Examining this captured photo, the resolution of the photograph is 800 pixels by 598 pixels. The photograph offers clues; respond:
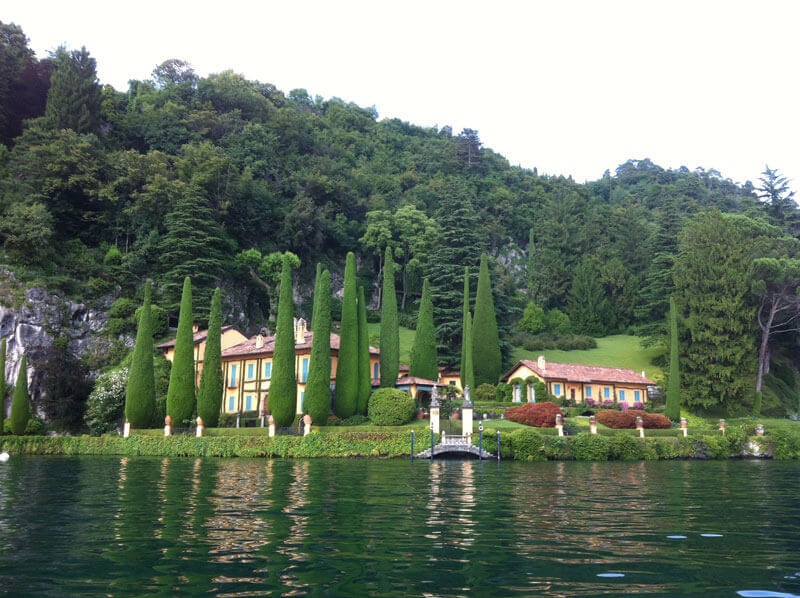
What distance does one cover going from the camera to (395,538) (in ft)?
34.2

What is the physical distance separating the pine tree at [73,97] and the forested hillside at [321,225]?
224 mm

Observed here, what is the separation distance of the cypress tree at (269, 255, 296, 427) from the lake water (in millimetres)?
19864

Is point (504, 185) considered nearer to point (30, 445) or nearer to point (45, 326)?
point (45, 326)

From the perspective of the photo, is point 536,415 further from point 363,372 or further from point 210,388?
point 210,388

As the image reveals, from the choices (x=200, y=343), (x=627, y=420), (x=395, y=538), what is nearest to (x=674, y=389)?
(x=627, y=420)

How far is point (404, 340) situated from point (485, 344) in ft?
46.7

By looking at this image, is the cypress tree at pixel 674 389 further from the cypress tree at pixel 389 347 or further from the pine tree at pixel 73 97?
the pine tree at pixel 73 97

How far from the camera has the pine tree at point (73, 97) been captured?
64625mm

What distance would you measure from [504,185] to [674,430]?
232 feet

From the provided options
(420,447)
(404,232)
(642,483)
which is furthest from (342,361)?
(404,232)

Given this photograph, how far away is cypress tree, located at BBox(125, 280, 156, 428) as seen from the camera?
138ft

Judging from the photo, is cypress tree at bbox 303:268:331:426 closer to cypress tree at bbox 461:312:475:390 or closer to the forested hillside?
cypress tree at bbox 461:312:475:390

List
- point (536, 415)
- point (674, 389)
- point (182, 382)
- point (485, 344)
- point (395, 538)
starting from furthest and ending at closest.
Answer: point (485, 344) → point (674, 389) → point (182, 382) → point (536, 415) → point (395, 538)

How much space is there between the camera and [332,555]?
897cm
